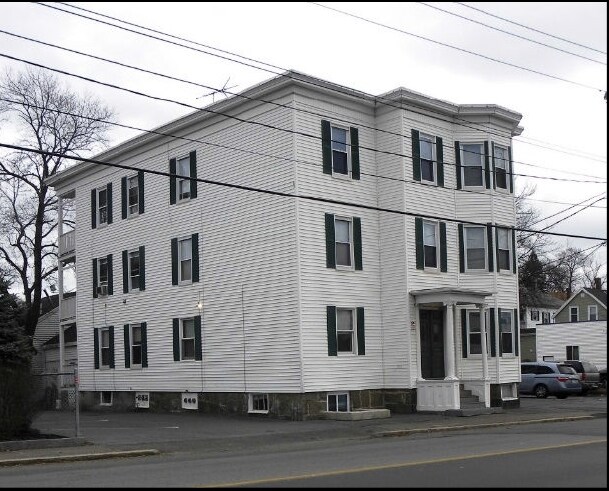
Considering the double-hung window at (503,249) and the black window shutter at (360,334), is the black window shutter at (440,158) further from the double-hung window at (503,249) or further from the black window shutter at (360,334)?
the black window shutter at (360,334)

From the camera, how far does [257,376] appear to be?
2702 cm

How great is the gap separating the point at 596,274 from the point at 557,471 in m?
85.8

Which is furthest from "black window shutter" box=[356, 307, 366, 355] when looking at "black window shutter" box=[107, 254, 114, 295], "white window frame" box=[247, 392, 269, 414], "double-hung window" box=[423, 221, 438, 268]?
"black window shutter" box=[107, 254, 114, 295]

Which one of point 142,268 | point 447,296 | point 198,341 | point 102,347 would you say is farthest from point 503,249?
point 102,347

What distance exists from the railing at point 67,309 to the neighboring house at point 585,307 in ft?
141

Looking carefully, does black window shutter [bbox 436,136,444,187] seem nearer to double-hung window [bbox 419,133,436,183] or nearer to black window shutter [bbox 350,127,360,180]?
double-hung window [bbox 419,133,436,183]

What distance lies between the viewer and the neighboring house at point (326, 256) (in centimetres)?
2639

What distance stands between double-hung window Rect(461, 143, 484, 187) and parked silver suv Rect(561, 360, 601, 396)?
48.3 feet

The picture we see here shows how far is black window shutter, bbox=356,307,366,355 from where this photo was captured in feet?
89.7

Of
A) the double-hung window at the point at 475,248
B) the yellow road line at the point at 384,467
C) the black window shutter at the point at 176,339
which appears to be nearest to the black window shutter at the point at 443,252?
the double-hung window at the point at 475,248

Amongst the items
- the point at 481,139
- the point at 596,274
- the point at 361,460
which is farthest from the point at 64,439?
the point at 596,274

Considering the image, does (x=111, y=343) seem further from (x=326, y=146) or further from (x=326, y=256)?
(x=326, y=146)

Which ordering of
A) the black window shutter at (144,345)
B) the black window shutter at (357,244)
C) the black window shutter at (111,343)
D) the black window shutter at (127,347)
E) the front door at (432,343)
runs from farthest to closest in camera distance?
the black window shutter at (111,343) < the black window shutter at (127,347) < the black window shutter at (144,345) < the front door at (432,343) < the black window shutter at (357,244)

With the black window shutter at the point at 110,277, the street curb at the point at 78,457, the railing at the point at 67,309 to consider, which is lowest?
the street curb at the point at 78,457
